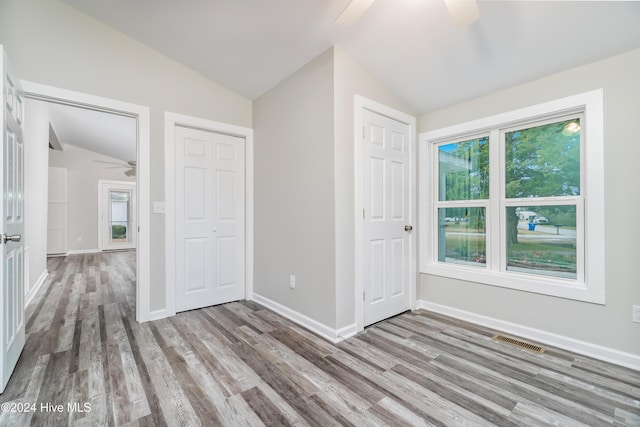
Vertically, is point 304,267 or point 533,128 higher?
point 533,128

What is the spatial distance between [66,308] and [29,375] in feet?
5.50

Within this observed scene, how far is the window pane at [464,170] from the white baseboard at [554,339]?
1.19m

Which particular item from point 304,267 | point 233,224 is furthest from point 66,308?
point 304,267

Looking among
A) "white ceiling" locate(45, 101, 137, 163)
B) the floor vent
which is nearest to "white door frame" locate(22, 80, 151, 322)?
"white ceiling" locate(45, 101, 137, 163)

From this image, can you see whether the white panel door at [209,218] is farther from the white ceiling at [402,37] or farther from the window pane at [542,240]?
the window pane at [542,240]

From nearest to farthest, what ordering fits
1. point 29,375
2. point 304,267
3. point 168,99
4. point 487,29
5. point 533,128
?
point 29,375, point 487,29, point 533,128, point 304,267, point 168,99

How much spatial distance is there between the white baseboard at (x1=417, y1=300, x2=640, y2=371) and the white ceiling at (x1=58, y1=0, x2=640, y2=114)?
7.05ft

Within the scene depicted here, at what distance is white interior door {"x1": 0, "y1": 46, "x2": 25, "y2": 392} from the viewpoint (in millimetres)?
1709

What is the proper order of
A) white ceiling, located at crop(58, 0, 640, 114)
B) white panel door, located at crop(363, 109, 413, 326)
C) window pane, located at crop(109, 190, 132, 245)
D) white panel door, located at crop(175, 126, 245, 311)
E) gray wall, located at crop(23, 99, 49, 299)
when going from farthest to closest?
window pane, located at crop(109, 190, 132, 245), gray wall, located at crop(23, 99, 49, 299), white panel door, located at crop(175, 126, 245, 311), white panel door, located at crop(363, 109, 413, 326), white ceiling, located at crop(58, 0, 640, 114)

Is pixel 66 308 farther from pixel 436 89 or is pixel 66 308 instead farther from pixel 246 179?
pixel 436 89

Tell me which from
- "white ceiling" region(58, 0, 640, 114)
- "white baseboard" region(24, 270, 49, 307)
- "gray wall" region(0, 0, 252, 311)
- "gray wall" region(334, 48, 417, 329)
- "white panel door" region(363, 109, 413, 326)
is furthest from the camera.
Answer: "white baseboard" region(24, 270, 49, 307)

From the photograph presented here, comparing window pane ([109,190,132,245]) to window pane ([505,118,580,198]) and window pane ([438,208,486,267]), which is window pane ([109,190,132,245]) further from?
window pane ([505,118,580,198])

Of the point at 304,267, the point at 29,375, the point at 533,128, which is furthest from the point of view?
the point at 304,267

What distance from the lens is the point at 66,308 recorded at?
3.27m
